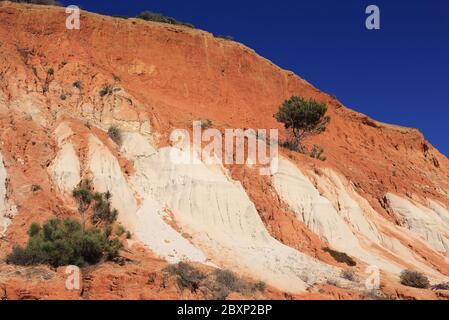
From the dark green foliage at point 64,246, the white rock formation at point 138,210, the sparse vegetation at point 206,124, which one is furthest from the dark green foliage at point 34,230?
the sparse vegetation at point 206,124

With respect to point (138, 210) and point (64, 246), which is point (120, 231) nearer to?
point (138, 210)

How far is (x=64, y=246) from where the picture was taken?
16109 millimetres

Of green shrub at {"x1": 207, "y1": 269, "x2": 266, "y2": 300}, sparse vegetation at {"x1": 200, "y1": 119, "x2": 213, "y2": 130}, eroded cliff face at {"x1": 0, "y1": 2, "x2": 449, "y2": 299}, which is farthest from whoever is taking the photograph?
sparse vegetation at {"x1": 200, "y1": 119, "x2": 213, "y2": 130}

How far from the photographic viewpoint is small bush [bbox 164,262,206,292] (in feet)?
52.0

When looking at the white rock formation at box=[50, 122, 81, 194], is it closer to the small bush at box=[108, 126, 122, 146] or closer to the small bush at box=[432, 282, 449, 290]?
the small bush at box=[108, 126, 122, 146]

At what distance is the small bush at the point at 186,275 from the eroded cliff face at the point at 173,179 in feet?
1.26

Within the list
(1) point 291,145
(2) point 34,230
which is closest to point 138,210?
(2) point 34,230

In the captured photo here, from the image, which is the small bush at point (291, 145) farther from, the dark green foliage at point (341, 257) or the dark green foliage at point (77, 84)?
the dark green foliage at point (77, 84)

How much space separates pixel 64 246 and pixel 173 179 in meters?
7.77

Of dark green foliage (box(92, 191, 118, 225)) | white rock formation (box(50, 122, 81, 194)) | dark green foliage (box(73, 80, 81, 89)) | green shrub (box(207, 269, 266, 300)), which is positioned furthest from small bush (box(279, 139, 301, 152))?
green shrub (box(207, 269, 266, 300))

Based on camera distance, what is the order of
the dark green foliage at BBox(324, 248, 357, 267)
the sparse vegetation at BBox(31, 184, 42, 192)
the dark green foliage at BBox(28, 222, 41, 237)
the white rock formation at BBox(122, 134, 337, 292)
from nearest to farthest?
the dark green foliage at BBox(28, 222, 41, 237)
the sparse vegetation at BBox(31, 184, 42, 192)
the white rock formation at BBox(122, 134, 337, 292)
the dark green foliage at BBox(324, 248, 357, 267)

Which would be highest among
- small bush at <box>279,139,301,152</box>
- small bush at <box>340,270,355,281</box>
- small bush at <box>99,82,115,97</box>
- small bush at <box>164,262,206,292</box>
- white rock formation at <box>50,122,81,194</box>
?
small bush at <box>99,82,115,97</box>

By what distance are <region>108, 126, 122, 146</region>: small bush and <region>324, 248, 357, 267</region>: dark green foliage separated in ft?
33.3
